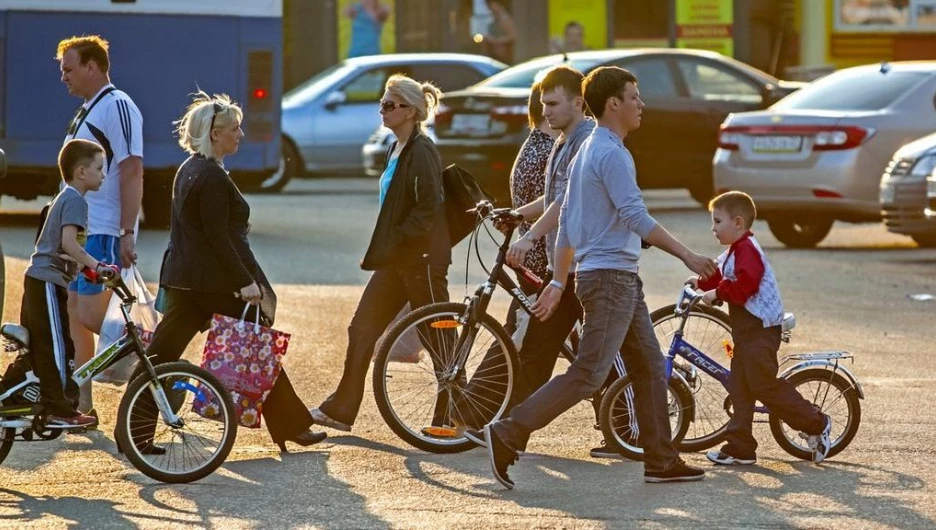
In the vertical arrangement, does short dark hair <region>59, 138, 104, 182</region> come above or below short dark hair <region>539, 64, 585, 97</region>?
below

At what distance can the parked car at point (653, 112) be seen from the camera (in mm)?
19078

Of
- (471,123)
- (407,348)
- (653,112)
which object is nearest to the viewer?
(407,348)

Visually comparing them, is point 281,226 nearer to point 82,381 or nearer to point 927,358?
point 927,358

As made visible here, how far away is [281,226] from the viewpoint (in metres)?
18.8

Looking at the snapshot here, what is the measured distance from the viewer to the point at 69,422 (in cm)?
744

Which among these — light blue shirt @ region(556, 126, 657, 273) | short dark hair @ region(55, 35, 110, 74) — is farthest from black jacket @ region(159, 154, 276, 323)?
light blue shirt @ region(556, 126, 657, 273)

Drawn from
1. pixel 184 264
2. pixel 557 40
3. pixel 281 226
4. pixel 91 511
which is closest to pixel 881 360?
pixel 184 264

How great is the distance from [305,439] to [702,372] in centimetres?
161

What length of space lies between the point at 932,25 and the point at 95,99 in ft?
88.9

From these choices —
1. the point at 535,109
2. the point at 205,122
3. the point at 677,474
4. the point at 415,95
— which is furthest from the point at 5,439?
the point at 535,109

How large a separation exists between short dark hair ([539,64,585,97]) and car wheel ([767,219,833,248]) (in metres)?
9.48

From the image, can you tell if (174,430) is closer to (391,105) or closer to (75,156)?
(75,156)

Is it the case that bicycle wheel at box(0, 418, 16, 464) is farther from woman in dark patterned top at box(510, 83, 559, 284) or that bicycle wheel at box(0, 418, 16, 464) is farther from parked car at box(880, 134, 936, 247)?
parked car at box(880, 134, 936, 247)

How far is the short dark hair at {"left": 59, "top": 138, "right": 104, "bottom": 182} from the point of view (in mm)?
7684
